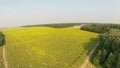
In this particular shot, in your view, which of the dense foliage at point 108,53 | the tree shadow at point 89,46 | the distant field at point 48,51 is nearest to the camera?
the distant field at point 48,51

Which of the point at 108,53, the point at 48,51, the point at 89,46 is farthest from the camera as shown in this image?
the point at 89,46

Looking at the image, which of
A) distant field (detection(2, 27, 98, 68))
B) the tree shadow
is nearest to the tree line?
the tree shadow

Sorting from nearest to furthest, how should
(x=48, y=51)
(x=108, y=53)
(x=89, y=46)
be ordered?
1. (x=108, y=53)
2. (x=48, y=51)
3. (x=89, y=46)

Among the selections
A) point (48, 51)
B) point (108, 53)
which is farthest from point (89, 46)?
point (48, 51)

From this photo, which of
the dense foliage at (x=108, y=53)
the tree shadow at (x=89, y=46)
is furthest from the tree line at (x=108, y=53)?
the tree shadow at (x=89, y=46)

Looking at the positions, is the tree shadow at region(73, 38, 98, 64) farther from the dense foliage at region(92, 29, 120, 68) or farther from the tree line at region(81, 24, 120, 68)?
the dense foliage at region(92, 29, 120, 68)

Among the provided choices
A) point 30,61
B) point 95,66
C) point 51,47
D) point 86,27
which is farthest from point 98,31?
point 30,61

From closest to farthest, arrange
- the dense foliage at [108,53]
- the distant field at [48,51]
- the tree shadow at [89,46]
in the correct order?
the distant field at [48,51] → the dense foliage at [108,53] → the tree shadow at [89,46]

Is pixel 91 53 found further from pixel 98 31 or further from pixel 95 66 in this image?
pixel 98 31

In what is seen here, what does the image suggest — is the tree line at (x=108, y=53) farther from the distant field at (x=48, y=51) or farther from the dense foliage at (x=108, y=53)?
the distant field at (x=48, y=51)

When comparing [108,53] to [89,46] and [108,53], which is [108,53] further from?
[89,46]

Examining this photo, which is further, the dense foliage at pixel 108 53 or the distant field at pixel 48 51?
the dense foliage at pixel 108 53
